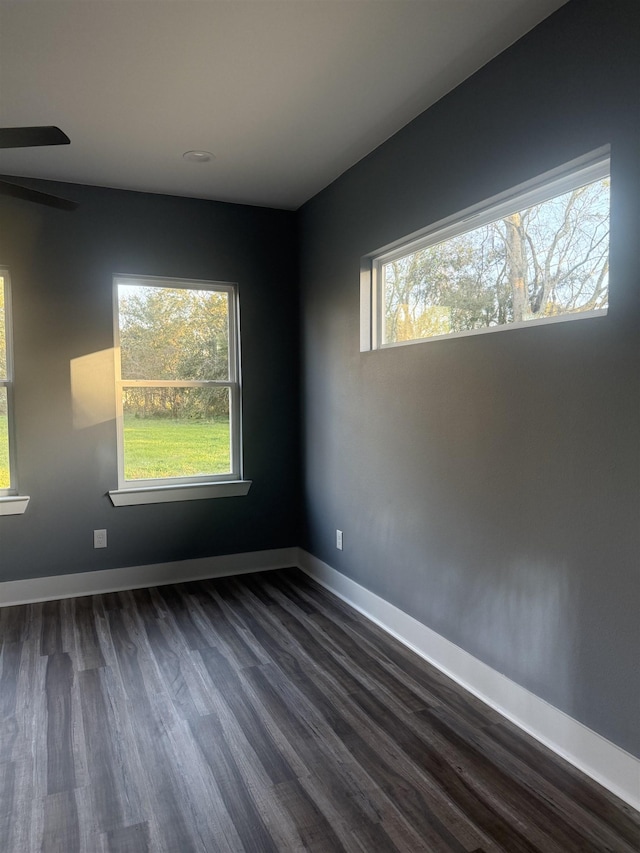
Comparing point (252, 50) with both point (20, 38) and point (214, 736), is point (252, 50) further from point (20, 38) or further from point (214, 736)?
point (214, 736)

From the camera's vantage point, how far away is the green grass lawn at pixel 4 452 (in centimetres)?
348

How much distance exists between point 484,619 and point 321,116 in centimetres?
241

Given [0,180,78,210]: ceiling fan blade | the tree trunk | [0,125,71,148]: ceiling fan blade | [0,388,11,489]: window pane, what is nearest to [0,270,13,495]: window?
[0,388,11,489]: window pane

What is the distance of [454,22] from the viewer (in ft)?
6.68

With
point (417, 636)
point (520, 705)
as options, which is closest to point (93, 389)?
point (417, 636)

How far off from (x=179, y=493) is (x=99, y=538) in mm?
575

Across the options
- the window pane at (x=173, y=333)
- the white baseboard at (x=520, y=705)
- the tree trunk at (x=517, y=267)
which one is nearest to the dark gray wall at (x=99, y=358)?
the window pane at (x=173, y=333)

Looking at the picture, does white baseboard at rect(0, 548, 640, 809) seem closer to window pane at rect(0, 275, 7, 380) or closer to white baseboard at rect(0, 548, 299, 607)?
white baseboard at rect(0, 548, 299, 607)

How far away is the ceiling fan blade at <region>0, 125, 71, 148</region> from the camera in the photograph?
5.74 feet

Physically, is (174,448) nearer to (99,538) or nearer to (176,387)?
(176,387)

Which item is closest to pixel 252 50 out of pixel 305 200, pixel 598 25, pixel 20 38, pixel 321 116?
pixel 321 116

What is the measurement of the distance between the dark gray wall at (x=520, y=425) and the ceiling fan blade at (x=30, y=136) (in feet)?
5.22

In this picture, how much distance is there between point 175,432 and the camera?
3945mm

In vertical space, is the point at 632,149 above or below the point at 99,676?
above
